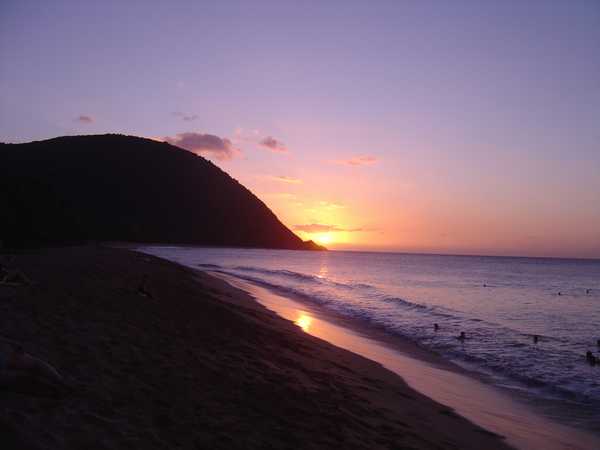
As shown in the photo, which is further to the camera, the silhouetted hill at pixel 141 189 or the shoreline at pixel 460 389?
the silhouetted hill at pixel 141 189

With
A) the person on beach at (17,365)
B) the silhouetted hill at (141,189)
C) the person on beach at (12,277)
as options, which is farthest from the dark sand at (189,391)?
the silhouetted hill at (141,189)

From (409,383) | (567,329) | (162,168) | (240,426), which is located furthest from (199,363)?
(162,168)

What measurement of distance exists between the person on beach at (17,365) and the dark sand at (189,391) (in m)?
0.14

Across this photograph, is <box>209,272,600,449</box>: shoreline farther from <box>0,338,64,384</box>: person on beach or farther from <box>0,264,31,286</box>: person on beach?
<box>0,264,31,286</box>: person on beach

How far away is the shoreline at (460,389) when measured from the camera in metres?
7.87

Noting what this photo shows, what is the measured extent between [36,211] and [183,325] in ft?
130

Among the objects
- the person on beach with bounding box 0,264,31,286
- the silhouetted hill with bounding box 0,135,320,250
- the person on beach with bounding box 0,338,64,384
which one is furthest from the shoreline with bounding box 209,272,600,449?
the silhouetted hill with bounding box 0,135,320,250

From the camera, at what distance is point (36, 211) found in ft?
143

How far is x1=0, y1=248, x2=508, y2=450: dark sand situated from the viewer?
→ 16.0 feet

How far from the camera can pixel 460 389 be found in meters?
10.6

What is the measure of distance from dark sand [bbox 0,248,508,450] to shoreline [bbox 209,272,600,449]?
581mm

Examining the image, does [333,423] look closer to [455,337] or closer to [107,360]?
[107,360]

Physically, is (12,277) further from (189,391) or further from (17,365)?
(17,365)

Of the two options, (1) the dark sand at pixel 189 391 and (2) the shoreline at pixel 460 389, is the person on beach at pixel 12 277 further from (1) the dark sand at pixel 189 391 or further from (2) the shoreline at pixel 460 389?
(2) the shoreline at pixel 460 389
